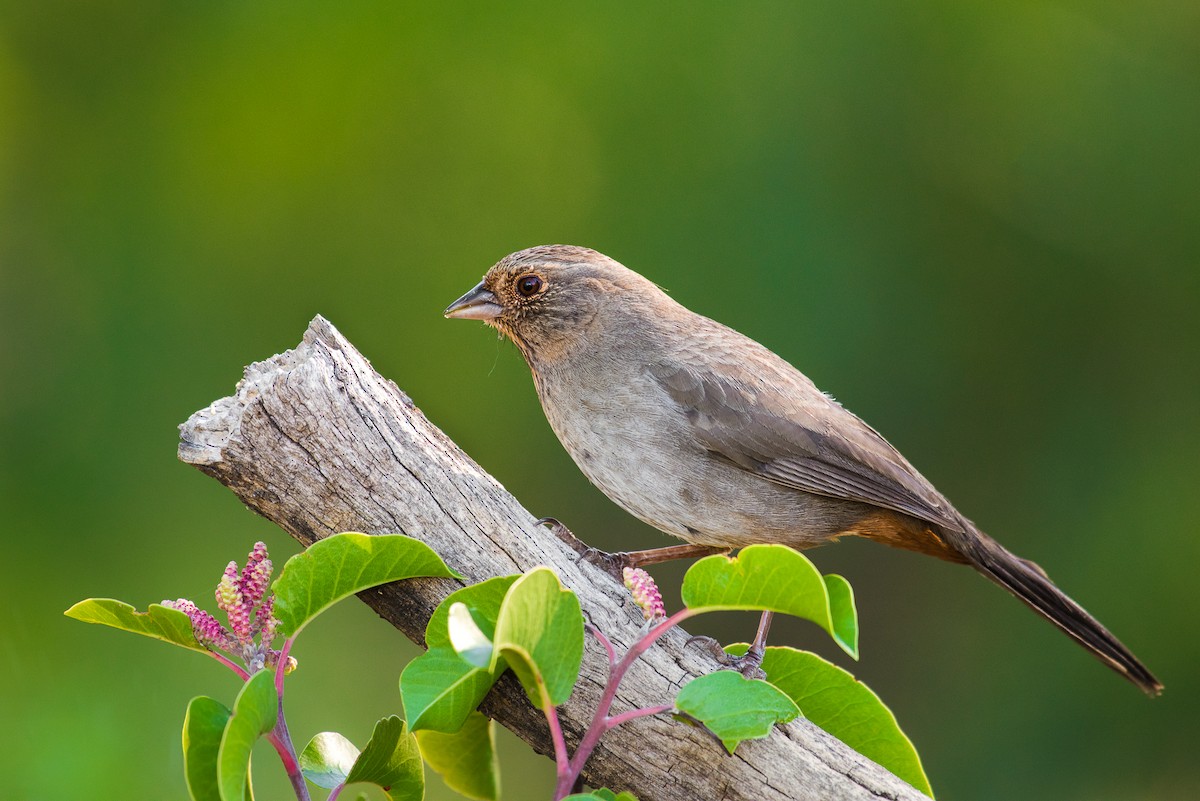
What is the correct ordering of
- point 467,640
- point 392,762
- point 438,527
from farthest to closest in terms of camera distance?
point 438,527 → point 392,762 → point 467,640

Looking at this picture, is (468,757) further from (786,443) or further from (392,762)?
(786,443)

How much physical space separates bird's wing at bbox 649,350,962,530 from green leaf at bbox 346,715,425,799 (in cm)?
173

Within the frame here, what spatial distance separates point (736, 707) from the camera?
1905mm

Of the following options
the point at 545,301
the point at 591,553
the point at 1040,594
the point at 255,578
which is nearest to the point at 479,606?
the point at 255,578

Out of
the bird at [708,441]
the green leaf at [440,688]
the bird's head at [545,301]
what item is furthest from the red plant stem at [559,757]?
the bird's head at [545,301]

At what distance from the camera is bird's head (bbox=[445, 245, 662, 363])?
3.86 m

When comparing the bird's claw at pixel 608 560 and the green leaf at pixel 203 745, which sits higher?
the bird's claw at pixel 608 560

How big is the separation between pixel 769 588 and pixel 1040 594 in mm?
2146

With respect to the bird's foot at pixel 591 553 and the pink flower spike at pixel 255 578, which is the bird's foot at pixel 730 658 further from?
the pink flower spike at pixel 255 578

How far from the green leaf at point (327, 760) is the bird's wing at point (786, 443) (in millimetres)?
1679

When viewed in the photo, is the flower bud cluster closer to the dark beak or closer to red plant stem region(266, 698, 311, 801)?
red plant stem region(266, 698, 311, 801)

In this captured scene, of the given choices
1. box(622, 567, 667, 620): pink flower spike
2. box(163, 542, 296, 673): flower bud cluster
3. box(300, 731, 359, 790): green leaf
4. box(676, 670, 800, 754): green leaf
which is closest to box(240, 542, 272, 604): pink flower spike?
box(163, 542, 296, 673): flower bud cluster

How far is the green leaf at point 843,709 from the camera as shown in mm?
2375

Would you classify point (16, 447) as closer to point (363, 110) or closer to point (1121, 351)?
point (363, 110)
